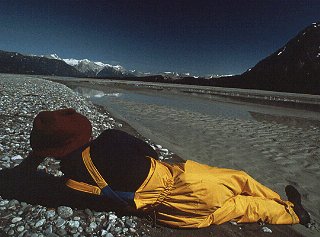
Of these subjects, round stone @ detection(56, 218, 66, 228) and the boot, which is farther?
the boot

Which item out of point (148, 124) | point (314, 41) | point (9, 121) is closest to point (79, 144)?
point (9, 121)

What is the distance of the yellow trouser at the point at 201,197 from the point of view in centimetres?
413

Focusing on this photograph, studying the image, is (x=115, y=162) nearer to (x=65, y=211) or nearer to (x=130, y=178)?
(x=130, y=178)

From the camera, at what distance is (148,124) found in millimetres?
13992

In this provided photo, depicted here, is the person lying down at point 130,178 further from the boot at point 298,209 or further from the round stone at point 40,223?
the boot at point 298,209

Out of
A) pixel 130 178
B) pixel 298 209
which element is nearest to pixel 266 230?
pixel 298 209

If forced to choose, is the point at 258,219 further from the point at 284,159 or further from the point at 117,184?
the point at 284,159

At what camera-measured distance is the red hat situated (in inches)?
147

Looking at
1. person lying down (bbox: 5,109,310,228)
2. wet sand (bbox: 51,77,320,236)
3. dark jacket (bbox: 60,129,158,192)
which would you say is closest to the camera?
person lying down (bbox: 5,109,310,228)

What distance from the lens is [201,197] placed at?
4.13 m

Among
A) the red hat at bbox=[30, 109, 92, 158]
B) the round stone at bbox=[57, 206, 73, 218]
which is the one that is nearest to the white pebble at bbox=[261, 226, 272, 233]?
the round stone at bbox=[57, 206, 73, 218]

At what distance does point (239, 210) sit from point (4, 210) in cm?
365

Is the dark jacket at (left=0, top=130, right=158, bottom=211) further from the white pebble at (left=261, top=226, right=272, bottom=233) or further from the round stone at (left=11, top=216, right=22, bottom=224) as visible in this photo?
the white pebble at (left=261, top=226, right=272, bottom=233)

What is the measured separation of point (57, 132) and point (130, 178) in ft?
3.85
